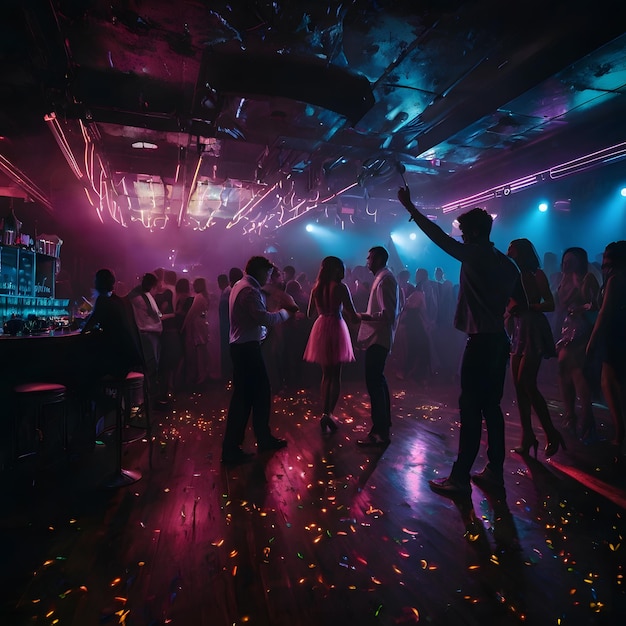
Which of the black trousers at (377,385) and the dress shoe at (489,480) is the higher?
the black trousers at (377,385)

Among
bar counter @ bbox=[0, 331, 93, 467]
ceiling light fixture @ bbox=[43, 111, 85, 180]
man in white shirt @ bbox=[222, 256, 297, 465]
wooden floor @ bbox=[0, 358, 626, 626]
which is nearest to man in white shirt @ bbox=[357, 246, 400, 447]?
wooden floor @ bbox=[0, 358, 626, 626]

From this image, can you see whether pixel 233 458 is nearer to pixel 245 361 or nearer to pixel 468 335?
pixel 245 361

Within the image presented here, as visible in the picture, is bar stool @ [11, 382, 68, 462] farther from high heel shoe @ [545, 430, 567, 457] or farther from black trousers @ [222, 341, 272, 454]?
high heel shoe @ [545, 430, 567, 457]

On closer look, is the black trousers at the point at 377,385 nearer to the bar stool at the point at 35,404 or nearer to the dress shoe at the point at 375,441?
the dress shoe at the point at 375,441

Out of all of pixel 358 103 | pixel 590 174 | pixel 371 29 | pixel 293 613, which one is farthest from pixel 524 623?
pixel 590 174

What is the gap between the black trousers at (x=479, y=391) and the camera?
3.03 metres

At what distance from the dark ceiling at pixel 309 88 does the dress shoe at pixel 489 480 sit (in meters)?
4.61

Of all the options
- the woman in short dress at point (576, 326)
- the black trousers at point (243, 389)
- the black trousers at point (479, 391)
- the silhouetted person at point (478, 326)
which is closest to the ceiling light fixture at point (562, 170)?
the woman in short dress at point (576, 326)

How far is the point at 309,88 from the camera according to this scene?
540 centimetres

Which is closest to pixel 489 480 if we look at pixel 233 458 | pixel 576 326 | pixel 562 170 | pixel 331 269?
pixel 233 458

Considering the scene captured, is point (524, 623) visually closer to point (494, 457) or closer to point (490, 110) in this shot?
point (494, 457)

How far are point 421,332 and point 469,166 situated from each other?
4379mm

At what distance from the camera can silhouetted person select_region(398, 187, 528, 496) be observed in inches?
119

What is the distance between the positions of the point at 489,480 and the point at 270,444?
6.83 ft
